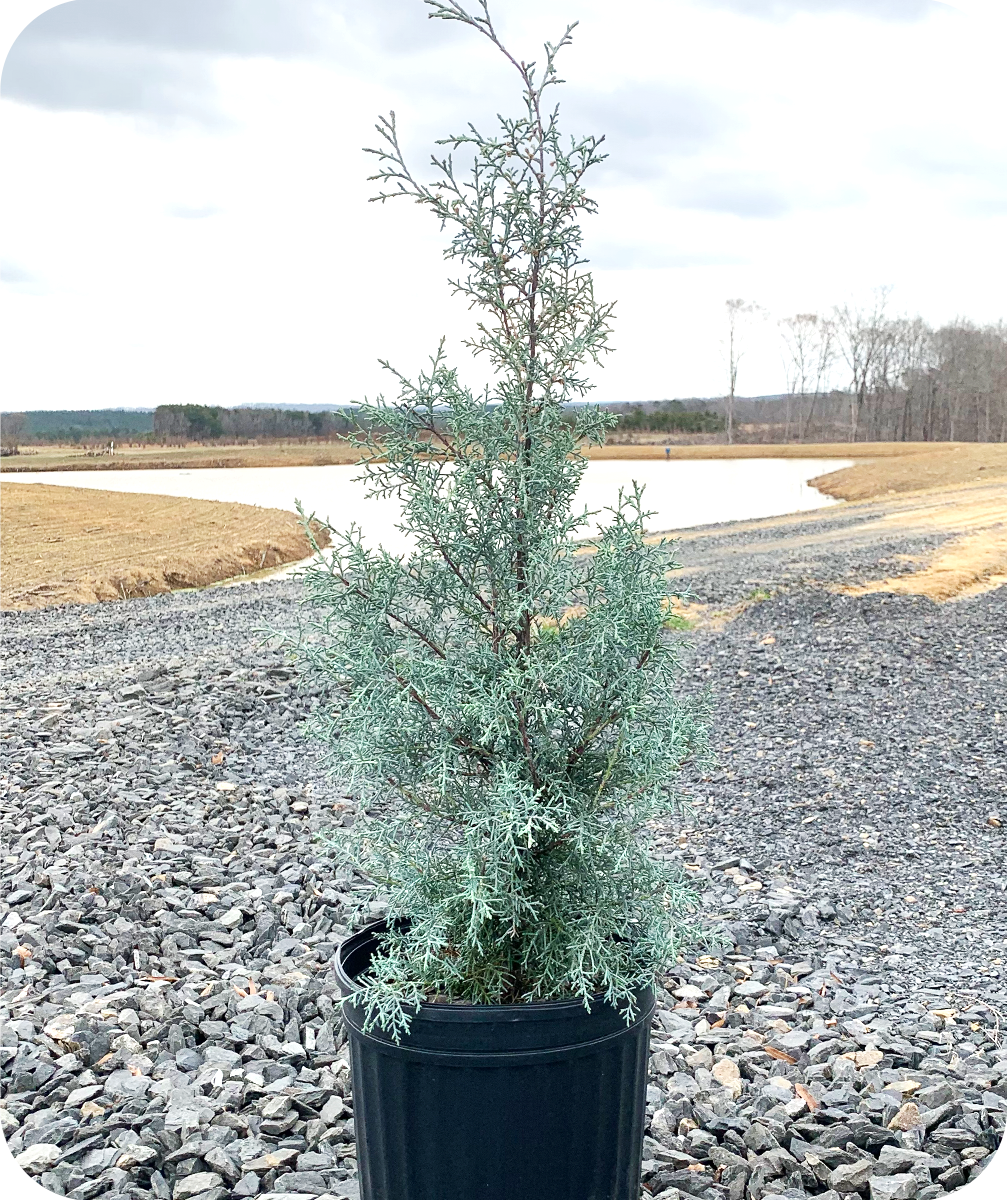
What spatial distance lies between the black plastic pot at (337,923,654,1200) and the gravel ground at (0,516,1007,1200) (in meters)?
0.53

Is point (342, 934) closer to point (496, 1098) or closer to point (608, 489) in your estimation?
point (496, 1098)

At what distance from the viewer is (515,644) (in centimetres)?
253

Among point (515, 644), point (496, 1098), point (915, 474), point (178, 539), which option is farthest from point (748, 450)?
point (496, 1098)

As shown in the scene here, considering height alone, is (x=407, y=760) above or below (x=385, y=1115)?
above

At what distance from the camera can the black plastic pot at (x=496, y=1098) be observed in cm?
219

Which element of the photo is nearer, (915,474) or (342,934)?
(342,934)

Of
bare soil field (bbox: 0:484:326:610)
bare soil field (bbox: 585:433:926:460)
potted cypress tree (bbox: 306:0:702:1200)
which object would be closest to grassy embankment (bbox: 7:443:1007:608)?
Answer: bare soil field (bbox: 0:484:326:610)

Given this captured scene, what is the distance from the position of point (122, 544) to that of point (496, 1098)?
72.9 ft

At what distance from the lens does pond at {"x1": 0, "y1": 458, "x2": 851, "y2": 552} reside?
98.5 feet

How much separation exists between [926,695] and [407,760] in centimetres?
657

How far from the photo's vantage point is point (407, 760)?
2.52 metres

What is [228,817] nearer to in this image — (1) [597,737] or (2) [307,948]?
(2) [307,948]

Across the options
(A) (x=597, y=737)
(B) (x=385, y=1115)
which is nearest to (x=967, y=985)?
(A) (x=597, y=737)

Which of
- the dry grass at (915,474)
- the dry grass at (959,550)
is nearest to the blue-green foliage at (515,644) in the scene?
the dry grass at (959,550)
